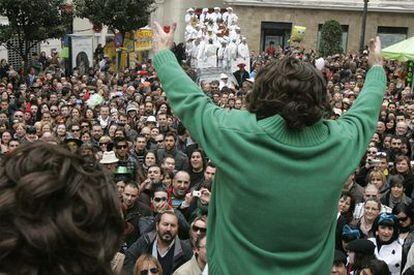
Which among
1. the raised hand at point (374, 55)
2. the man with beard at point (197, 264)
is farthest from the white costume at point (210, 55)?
the raised hand at point (374, 55)

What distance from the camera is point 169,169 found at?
9.31 m

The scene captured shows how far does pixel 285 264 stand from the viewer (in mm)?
2221

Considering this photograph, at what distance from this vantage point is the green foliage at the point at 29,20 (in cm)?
2211

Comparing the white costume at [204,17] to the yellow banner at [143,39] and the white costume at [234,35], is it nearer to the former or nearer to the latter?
the white costume at [234,35]

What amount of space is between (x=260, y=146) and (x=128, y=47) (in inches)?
1025

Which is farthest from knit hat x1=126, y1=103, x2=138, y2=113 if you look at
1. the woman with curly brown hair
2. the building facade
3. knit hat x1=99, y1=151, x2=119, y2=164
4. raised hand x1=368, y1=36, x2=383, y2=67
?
the building facade

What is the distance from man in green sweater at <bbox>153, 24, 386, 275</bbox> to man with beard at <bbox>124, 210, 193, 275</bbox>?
3.84m

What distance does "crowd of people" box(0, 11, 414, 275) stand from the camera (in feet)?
19.4

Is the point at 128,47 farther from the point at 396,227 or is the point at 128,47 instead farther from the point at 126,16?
the point at 396,227

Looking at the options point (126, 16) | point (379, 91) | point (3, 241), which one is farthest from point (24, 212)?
point (126, 16)

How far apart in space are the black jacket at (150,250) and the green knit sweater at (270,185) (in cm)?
383

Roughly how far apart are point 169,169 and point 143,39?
60.9ft

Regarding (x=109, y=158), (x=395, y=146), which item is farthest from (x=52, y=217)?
(x=395, y=146)

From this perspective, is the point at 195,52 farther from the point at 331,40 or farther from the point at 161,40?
the point at 161,40
